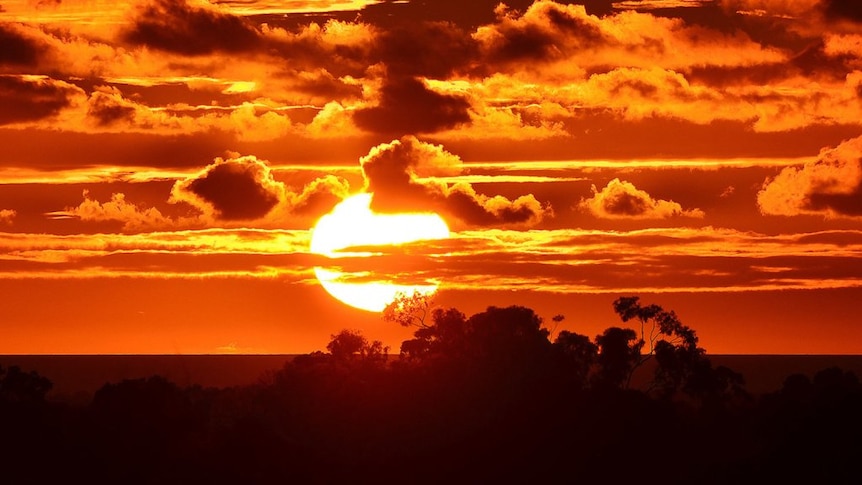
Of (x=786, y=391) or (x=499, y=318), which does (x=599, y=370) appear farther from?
(x=786, y=391)

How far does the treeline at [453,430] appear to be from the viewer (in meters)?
102

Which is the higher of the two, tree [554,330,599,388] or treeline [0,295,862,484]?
tree [554,330,599,388]

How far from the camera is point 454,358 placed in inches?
4523

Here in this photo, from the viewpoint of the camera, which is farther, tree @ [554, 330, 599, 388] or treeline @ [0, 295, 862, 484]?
tree @ [554, 330, 599, 388]

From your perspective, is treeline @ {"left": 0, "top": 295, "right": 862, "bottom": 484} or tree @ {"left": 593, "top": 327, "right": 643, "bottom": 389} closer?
treeline @ {"left": 0, "top": 295, "right": 862, "bottom": 484}

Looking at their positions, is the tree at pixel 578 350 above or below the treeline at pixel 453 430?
above

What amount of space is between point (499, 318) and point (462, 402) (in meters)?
13.1

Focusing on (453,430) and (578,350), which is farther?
(578,350)

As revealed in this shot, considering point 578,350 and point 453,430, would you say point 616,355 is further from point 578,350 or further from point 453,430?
point 453,430

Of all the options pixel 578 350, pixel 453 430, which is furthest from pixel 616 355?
pixel 453 430

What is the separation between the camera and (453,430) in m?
106

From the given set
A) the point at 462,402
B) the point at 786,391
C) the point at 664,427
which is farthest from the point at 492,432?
the point at 786,391

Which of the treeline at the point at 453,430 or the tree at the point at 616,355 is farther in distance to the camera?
the tree at the point at 616,355

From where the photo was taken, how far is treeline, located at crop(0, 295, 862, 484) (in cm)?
10188
